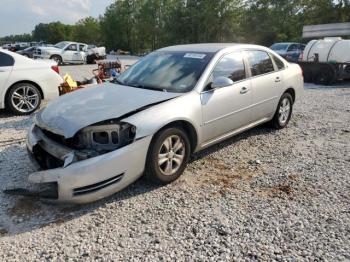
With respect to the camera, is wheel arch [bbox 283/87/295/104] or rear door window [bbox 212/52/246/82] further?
wheel arch [bbox 283/87/295/104]

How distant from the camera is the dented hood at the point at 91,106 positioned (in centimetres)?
372

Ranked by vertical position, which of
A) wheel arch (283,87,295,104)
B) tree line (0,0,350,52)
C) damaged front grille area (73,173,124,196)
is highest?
tree line (0,0,350,52)

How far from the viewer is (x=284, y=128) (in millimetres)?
6570

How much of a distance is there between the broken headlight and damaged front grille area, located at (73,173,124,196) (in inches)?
11.5

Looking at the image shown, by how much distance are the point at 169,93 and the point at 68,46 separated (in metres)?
23.5

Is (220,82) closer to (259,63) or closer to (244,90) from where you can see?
(244,90)

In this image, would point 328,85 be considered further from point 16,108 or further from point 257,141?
point 16,108

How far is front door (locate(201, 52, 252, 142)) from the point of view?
4.55 meters

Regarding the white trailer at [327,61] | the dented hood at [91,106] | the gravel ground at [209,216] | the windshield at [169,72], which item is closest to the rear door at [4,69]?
the gravel ground at [209,216]

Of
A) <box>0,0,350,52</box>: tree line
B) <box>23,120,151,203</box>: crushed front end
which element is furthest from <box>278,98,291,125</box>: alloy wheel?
<box>0,0,350,52</box>: tree line

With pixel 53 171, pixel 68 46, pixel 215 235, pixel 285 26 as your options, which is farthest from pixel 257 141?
pixel 285 26

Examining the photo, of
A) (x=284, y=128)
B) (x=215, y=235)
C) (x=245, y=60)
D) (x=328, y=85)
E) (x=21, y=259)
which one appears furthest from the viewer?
(x=328, y=85)

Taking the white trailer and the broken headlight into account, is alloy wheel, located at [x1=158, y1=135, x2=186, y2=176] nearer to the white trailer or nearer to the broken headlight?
the broken headlight

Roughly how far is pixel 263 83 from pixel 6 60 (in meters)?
5.28
